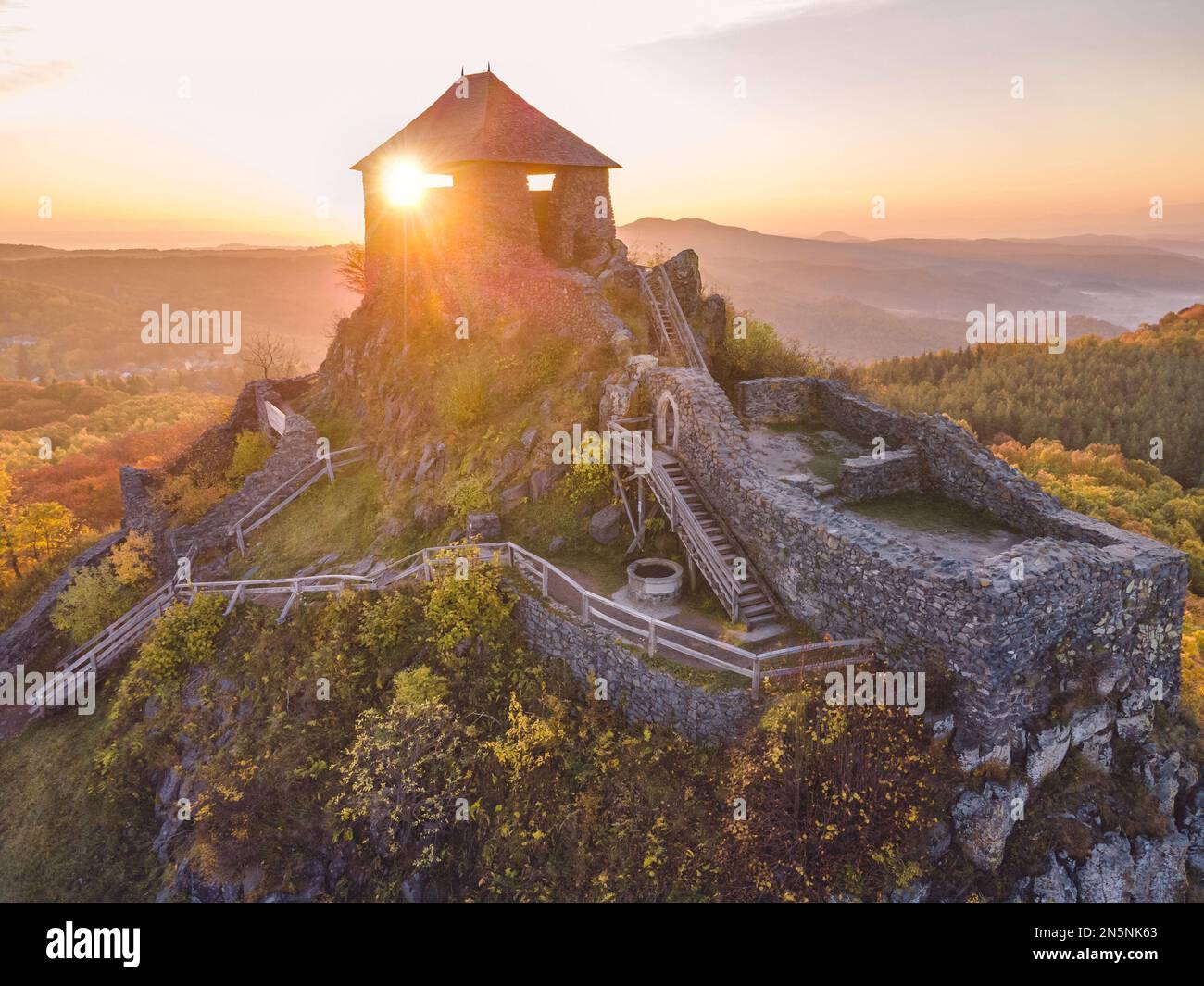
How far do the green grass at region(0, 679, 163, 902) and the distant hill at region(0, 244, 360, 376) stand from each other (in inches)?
4000

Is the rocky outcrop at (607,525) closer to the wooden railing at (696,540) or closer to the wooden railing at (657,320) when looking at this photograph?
the wooden railing at (696,540)

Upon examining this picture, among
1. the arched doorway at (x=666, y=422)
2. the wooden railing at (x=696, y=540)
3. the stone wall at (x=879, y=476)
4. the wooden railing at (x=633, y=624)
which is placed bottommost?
the wooden railing at (x=633, y=624)

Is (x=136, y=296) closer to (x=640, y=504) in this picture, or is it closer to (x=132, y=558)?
(x=132, y=558)

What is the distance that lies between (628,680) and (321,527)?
13767 mm

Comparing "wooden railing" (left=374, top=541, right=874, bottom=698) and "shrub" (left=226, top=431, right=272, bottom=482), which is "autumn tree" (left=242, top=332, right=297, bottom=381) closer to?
"shrub" (left=226, top=431, right=272, bottom=482)

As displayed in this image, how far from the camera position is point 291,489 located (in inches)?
962

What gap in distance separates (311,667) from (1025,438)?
6029 centimetres

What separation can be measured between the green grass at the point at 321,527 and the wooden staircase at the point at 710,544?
32.9 feet

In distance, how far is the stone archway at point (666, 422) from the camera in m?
16.8

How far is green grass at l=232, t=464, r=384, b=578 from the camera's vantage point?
70.2 ft

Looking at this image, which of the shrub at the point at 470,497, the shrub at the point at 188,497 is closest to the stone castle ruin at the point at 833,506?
the shrub at the point at 470,497

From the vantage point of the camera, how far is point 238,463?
88.5 feet

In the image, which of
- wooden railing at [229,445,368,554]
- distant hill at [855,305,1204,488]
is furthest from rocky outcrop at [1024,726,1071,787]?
distant hill at [855,305,1204,488]
